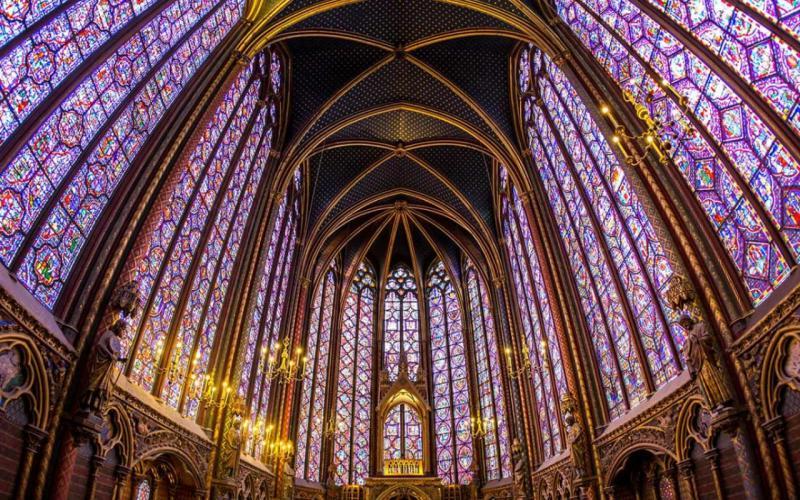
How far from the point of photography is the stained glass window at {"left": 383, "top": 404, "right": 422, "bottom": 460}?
25375mm

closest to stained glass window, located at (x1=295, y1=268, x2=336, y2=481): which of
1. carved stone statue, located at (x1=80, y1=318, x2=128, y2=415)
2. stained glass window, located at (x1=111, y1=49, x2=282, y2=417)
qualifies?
stained glass window, located at (x1=111, y1=49, x2=282, y2=417)

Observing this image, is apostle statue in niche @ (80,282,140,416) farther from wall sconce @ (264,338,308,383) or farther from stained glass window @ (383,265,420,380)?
stained glass window @ (383,265,420,380)

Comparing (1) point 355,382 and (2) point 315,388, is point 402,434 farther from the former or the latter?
(2) point 315,388

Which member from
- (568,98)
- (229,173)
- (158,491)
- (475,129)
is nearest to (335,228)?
(475,129)

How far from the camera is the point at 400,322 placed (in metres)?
30.3

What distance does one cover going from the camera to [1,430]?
7.62m

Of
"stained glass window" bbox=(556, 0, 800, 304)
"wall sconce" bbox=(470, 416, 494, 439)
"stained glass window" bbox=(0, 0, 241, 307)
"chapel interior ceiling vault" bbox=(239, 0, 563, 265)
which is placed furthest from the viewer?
"wall sconce" bbox=(470, 416, 494, 439)

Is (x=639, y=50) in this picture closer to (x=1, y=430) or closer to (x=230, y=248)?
(x=230, y=248)

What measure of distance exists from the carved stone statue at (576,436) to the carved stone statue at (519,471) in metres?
4.98

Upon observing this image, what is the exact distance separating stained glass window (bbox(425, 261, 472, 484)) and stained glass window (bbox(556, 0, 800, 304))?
58.7ft

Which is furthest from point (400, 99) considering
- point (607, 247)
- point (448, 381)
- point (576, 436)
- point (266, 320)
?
point (576, 436)

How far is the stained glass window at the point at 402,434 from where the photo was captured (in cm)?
2538

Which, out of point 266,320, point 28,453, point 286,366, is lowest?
point 28,453

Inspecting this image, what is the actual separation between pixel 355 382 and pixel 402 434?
3.71 metres
